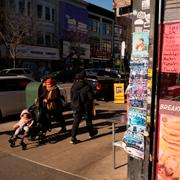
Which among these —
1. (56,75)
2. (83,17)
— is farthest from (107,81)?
(83,17)

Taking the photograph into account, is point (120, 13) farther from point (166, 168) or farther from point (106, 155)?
point (106, 155)

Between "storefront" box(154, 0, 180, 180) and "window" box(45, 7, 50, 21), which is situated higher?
"window" box(45, 7, 50, 21)

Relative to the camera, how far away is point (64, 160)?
7.27 metres

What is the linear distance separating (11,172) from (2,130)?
3.95m

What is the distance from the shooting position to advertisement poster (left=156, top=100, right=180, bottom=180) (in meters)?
4.77

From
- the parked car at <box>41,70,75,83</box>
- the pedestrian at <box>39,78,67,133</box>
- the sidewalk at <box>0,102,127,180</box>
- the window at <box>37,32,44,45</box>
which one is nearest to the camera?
the sidewalk at <box>0,102,127,180</box>

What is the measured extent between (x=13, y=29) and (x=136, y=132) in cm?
3188

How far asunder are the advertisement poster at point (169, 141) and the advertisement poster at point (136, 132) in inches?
12.1

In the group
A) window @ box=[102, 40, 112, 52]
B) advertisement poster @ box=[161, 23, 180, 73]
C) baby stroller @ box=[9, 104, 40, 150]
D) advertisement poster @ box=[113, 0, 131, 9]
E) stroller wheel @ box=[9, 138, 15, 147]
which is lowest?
stroller wheel @ box=[9, 138, 15, 147]

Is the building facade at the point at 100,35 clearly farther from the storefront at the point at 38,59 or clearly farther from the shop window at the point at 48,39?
the shop window at the point at 48,39

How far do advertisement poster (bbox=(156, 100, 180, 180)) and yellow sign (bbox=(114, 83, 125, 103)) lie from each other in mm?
12567

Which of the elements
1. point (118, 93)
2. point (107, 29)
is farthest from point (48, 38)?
point (118, 93)

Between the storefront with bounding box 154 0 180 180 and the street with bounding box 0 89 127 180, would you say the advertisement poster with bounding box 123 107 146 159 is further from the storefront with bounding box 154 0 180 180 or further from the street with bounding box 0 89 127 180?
the street with bounding box 0 89 127 180

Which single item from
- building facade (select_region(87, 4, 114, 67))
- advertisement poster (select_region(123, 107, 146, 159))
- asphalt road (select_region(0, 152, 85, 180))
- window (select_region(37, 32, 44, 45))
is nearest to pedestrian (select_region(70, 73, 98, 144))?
asphalt road (select_region(0, 152, 85, 180))
